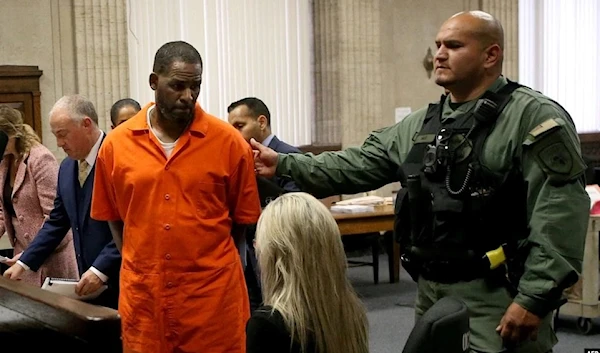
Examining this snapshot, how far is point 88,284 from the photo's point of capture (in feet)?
10.4

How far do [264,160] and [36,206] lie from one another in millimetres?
1646

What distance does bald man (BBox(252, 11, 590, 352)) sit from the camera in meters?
2.49

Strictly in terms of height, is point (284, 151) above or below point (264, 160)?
below

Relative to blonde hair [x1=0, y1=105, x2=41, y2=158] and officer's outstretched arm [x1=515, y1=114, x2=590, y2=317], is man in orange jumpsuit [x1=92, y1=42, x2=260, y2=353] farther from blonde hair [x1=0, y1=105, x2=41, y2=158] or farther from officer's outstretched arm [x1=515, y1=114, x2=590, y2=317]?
blonde hair [x1=0, y1=105, x2=41, y2=158]

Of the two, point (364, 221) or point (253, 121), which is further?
point (364, 221)

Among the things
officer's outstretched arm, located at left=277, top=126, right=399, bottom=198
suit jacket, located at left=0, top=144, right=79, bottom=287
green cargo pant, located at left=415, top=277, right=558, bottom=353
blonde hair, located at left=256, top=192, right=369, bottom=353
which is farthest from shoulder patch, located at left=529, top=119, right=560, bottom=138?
suit jacket, located at left=0, top=144, right=79, bottom=287

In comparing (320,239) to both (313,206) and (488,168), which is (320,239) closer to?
(313,206)

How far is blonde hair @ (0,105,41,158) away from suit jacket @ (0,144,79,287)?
0.04 m

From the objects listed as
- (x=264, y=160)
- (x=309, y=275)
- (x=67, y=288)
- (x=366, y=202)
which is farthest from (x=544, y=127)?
(x=366, y=202)

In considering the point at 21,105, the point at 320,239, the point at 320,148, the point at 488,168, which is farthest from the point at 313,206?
the point at 320,148

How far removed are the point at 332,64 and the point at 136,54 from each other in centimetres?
238

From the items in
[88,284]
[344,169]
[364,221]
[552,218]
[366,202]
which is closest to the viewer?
[552,218]

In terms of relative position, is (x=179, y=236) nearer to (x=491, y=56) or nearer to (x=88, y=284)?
(x=88, y=284)

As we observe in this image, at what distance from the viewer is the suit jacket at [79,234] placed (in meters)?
3.18
